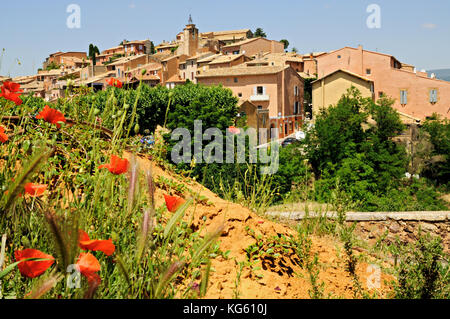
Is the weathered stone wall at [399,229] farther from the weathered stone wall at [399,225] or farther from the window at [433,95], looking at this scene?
the window at [433,95]

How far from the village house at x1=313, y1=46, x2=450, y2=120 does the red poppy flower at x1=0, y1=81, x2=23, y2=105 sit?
36173mm

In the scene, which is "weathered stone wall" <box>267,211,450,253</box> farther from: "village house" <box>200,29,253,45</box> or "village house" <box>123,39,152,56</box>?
"village house" <box>123,39,152,56</box>

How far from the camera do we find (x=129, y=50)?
82188 millimetres

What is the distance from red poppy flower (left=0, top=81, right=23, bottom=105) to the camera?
228 centimetres

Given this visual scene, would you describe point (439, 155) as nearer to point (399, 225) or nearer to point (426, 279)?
point (399, 225)

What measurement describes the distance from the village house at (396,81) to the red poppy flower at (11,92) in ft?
119

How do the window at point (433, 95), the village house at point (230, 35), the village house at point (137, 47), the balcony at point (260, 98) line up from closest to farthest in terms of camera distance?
the window at point (433, 95), the balcony at point (260, 98), the village house at point (230, 35), the village house at point (137, 47)

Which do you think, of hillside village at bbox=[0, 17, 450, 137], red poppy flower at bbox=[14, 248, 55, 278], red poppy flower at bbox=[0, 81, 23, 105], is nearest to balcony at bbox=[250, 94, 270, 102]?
hillside village at bbox=[0, 17, 450, 137]

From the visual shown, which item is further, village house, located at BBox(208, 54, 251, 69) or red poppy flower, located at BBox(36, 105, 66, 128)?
village house, located at BBox(208, 54, 251, 69)

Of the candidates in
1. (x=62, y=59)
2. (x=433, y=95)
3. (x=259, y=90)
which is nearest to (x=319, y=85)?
(x=259, y=90)

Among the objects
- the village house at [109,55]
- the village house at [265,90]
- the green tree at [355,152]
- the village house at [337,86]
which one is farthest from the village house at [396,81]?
the village house at [109,55]

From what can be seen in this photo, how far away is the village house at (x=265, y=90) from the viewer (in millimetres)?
36656

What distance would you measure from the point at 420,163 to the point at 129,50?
68.9 meters
